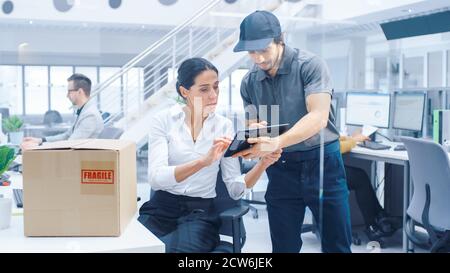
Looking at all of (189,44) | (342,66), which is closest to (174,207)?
(189,44)

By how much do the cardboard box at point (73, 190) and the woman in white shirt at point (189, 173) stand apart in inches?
22.8

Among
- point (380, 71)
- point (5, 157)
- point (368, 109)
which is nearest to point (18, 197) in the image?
point (5, 157)

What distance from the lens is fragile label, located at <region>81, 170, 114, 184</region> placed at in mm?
1244

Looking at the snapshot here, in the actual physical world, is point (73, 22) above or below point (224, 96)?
above

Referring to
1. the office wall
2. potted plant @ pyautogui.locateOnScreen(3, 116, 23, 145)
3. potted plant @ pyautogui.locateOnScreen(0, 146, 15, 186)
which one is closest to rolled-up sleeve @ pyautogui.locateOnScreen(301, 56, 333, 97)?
the office wall

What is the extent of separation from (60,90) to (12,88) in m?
0.32

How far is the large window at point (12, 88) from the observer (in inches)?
107

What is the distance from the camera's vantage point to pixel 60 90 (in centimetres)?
261

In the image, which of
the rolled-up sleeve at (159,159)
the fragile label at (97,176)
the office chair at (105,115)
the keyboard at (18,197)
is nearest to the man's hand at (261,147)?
the rolled-up sleeve at (159,159)

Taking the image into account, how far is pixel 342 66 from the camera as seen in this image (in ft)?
18.6

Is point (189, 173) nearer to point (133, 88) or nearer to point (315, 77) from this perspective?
point (315, 77)

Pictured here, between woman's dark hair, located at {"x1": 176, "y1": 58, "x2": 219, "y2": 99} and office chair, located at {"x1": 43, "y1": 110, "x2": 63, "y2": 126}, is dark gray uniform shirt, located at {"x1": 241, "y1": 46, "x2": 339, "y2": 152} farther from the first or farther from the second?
office chair, located at {"x1": 43, "y1": 110, "x2": 63, "y2": 126}
